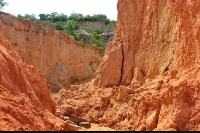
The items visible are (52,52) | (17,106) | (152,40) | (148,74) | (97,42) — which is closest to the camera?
(17,106)

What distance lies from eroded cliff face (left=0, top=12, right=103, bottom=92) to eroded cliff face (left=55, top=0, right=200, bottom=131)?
7.69m

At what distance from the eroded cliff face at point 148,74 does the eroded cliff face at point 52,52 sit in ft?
25.2

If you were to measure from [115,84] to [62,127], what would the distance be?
8029 millimetres

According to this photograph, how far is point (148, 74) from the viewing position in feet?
45.6

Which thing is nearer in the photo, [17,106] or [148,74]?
[17,106]

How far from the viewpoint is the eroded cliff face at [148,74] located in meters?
8.78

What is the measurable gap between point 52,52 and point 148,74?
→ 14383 millimetres

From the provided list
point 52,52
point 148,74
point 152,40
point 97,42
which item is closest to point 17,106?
point 148,74

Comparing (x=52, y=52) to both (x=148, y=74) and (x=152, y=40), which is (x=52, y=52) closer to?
(x=152, y=40)

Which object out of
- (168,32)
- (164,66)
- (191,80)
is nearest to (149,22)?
(168,32)

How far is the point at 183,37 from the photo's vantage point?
10680 millimetres

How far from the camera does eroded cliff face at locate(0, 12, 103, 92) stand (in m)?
23.8

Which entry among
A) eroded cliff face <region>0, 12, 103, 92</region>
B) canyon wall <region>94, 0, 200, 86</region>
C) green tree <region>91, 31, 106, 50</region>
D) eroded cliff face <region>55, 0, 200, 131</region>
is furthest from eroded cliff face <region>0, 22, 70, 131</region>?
green tree <region>91, 31, 106, 50</region>

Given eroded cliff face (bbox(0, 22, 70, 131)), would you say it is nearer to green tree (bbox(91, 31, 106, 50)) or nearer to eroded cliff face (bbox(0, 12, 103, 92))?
eroded cliff face (bbox(0, 12, 103, 92))
